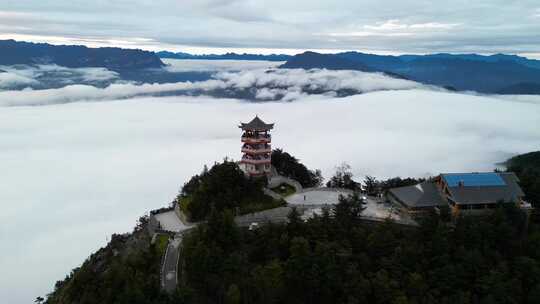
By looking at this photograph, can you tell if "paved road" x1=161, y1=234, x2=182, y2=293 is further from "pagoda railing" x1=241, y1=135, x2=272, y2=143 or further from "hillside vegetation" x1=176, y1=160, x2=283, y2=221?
"pagoda railing" x1=241, y1=135, x2=272, y2=143

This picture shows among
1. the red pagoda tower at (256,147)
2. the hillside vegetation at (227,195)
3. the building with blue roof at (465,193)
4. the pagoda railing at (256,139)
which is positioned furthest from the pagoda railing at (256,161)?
the building with blue roof at (465,193)

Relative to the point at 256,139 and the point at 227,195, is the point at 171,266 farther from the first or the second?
the point at 256,139

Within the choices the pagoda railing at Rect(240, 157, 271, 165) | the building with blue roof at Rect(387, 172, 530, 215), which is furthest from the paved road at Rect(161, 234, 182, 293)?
the building with blue roof at Rect(387, 172, 530, 215)

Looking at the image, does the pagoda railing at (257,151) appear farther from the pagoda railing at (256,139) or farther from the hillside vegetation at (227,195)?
the hillside vegetation at (227,195)

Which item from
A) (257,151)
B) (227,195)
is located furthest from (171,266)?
(257,151)

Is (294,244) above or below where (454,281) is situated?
above

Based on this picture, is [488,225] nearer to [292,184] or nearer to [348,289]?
[348,289]

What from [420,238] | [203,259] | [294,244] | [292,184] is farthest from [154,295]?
[292,184]
